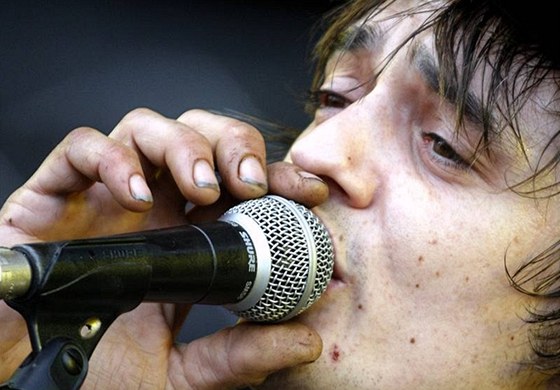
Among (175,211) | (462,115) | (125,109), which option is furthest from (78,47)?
(462,115)

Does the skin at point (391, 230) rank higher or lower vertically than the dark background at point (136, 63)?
higher

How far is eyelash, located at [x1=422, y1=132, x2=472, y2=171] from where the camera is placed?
5.40 feet

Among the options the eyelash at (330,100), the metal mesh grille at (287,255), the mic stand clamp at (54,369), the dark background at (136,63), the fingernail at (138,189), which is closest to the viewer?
the mic stand clamp at (54,369)

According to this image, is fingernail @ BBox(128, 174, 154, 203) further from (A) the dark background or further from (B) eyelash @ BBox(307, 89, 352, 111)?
(A) the dark background

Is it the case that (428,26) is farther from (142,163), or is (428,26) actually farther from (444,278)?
(142,163)

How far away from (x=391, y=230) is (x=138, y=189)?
0.43m

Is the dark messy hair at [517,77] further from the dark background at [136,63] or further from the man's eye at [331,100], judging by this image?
the dark background at [136,63]

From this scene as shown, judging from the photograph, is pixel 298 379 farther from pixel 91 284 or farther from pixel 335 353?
pixel 91 284

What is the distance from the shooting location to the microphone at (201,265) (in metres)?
1.08

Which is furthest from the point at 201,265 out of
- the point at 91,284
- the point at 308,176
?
the point at 308,176

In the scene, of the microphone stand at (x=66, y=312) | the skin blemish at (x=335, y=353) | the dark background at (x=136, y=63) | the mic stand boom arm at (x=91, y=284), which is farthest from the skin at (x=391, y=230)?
the dark background at (x=136, y=63)

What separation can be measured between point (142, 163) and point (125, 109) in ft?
3.94

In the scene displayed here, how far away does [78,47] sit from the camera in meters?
3.01

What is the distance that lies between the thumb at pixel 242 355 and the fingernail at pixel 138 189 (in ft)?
0.93
